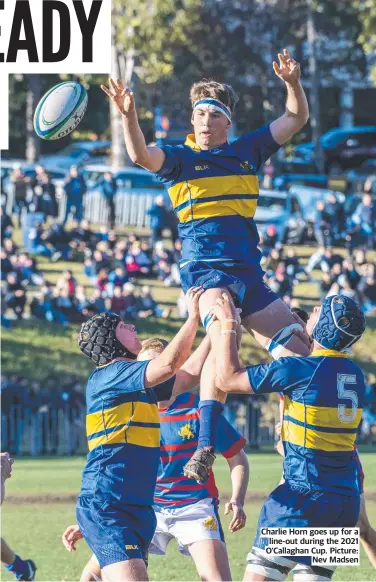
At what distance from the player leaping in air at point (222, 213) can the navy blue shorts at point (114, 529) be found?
31.3 inches

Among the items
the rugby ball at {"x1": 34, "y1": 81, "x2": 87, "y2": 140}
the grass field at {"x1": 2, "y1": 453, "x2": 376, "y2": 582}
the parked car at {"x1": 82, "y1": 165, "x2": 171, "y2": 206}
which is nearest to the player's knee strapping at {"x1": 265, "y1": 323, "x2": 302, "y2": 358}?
the rugby ball at {"x1": 34, "y1": 81, "x2": 87, "y2": 140}

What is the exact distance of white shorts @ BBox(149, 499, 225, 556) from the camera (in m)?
8.90

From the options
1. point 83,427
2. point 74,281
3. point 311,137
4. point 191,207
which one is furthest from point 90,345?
point 311,137

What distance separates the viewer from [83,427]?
74.8ft

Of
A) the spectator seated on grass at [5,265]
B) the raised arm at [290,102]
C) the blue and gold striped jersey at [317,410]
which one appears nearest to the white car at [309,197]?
the spectator seated on grass at [5,265]

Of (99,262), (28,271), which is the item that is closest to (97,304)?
(28,271)

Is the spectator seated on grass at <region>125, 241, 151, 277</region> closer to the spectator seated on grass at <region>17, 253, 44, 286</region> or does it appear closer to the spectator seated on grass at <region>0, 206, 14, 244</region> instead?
the spectator seated on grass at <region>17, 253, 44, 286</region>

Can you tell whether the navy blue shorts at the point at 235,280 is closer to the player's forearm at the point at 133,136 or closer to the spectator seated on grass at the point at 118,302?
the player's forearm at the point at 133,136

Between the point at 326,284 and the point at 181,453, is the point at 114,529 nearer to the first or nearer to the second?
the point at 181,453

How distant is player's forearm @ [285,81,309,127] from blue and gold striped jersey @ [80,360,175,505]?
201 centimetres

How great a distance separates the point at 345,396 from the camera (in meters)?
Answer: 7.80

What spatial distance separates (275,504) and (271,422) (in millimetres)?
15712

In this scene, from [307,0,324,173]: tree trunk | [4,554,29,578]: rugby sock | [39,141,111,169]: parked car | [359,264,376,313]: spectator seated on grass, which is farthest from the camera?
[39,141,111,169]: parked car

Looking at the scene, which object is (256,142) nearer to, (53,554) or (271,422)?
(53,554)
